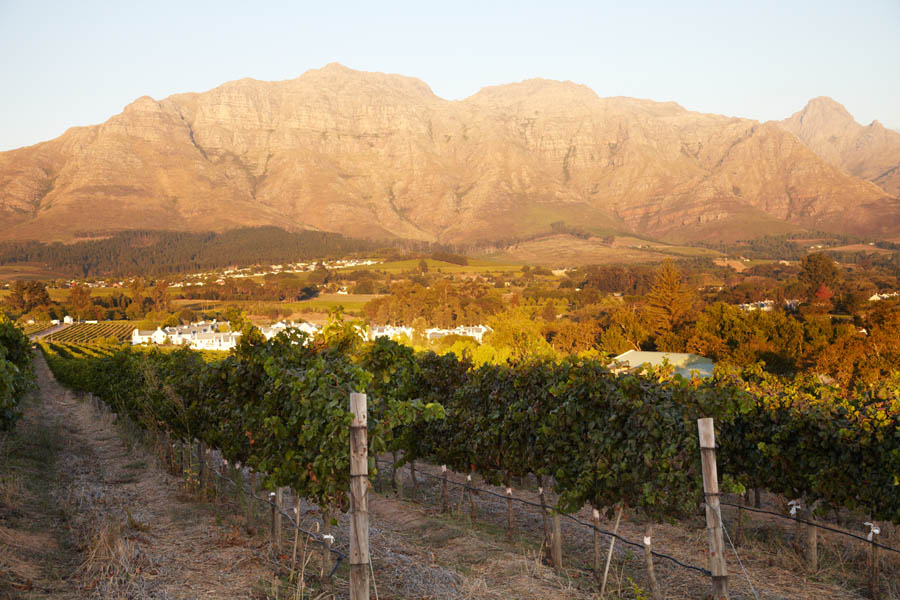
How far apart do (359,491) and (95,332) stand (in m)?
120

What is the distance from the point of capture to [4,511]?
10.7 metres

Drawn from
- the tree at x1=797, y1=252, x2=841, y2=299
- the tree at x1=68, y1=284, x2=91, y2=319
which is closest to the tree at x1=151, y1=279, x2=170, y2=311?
the tree at x1=68, y1=284, x2=91, y2=319

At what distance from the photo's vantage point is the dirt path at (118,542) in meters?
7.89

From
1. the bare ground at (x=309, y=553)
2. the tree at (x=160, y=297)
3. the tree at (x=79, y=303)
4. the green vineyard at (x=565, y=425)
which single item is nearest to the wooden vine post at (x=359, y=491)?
the green vineyard at (x=565, y=425)

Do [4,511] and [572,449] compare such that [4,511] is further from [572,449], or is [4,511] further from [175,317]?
[175,317]

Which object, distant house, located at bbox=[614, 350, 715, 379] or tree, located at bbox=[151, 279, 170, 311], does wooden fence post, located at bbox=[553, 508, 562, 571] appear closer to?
distant house, located at bbox=[614, 350, 715, 379]

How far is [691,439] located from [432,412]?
3232mm

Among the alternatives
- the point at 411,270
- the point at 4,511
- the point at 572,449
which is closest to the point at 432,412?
the point at 572,449

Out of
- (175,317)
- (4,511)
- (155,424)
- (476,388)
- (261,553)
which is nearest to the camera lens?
(261,553)

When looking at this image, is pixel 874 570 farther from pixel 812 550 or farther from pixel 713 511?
pixel 713 511

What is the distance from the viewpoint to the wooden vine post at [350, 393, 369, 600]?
6688 mm

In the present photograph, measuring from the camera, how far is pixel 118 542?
8492 mm

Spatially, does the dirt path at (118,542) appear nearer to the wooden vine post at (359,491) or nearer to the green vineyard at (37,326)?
the wooden vine post at (359,491)

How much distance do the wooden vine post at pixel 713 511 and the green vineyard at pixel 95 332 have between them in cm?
10081
